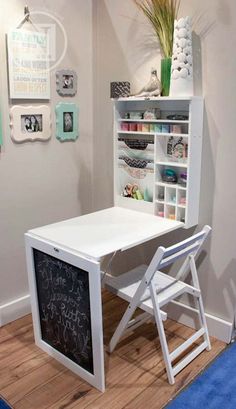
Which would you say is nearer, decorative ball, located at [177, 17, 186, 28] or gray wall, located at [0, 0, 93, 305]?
decorative ball, located at [177, 17, 186, 28]

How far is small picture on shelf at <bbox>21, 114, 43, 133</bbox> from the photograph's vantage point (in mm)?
2354

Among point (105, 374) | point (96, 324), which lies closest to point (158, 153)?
point (96, 324)

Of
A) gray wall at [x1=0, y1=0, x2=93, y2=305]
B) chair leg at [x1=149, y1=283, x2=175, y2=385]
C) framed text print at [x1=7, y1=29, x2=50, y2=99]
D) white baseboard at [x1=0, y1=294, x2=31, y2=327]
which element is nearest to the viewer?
chair leg at [x1=149, y1=283, x2=175, y2=385]

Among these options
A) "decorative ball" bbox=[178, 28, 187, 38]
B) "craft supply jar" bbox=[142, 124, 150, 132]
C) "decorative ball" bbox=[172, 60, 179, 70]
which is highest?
"decorative ball" bbox=[178, 28, 187, 38]

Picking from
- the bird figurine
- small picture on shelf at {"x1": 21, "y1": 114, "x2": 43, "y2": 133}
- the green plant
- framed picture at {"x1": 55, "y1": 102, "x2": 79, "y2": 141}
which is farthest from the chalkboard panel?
the green plant

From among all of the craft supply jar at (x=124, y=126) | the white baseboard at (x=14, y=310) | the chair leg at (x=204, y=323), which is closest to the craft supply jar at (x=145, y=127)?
the craft supply jar at (x=124, y=126)

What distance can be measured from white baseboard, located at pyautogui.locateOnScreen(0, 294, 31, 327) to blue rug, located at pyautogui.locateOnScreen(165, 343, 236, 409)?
1177mm

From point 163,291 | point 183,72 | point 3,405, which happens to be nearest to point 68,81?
point 183,72

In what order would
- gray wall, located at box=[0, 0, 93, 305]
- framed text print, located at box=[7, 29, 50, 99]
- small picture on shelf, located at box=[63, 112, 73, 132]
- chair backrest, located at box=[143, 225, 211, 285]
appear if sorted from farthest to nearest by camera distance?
1. small picture on shelf, located at box=[63, 112, 73, 132]
2. gray wall, located at box=[0, 0, 93, 305]
3. framed text print, located at box=[7, 29, 50, 99]
4. chair backrest, located at box=[143, 225, 211, 285]

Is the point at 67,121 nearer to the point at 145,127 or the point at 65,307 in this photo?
the point at 145,127

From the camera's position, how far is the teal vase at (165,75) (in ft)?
7.01

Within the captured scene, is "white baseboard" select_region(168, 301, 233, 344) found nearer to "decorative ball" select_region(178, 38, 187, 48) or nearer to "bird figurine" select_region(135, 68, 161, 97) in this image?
"bird figurine" select_region(135, 68, 161, 97)

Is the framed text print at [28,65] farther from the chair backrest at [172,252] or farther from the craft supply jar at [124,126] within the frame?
the chair backrest at [172,252]

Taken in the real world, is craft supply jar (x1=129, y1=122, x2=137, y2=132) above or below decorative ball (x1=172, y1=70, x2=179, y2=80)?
below
